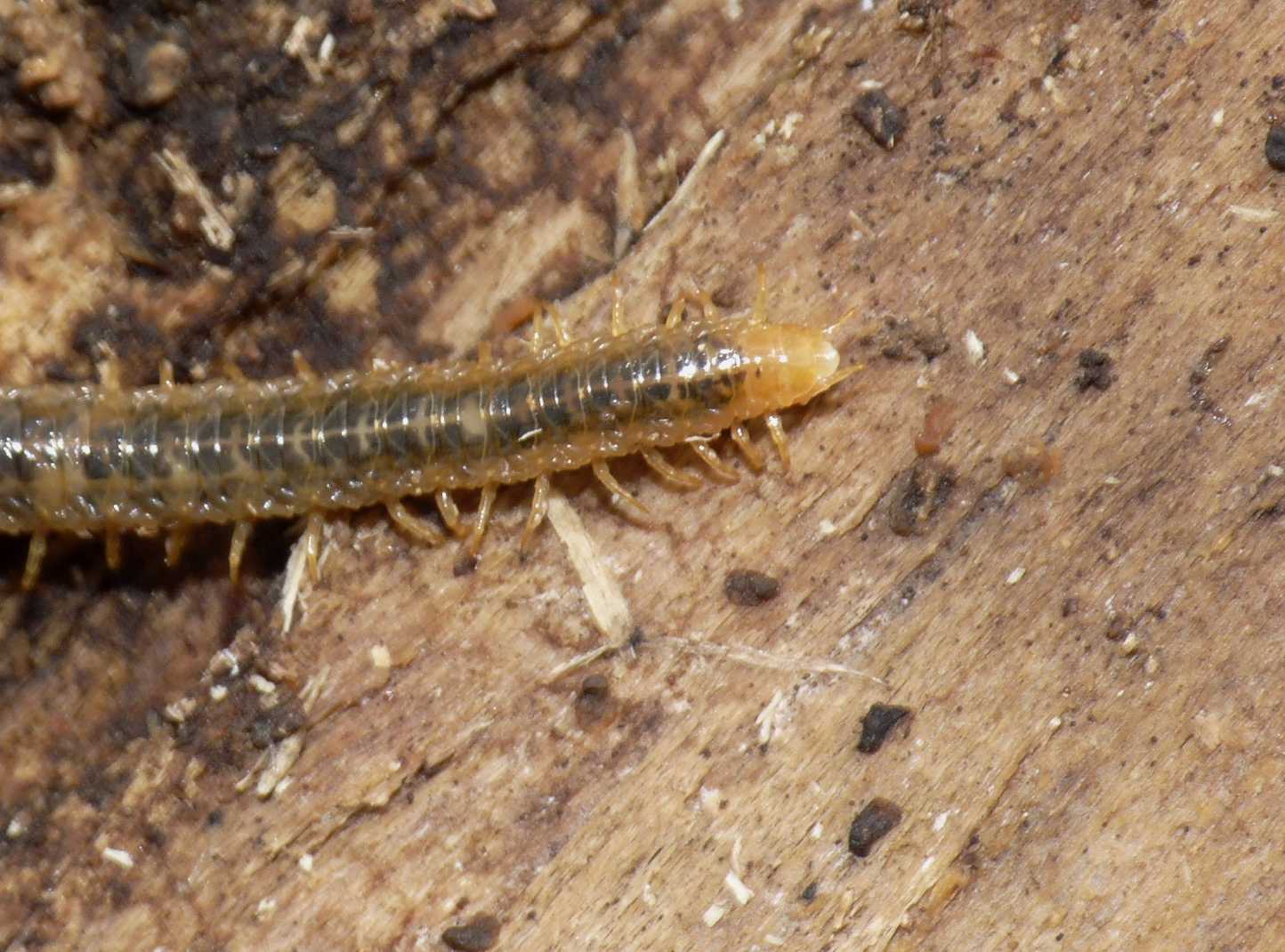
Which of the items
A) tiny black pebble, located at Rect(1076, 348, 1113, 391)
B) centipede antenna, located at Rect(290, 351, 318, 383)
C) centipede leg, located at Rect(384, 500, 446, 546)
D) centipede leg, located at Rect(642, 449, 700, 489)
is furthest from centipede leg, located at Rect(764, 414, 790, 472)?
centipede antenna, located at Rect(290, 351, 318, 383)

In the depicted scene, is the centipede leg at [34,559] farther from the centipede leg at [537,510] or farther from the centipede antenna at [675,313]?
the centipede antenna at [675,313]

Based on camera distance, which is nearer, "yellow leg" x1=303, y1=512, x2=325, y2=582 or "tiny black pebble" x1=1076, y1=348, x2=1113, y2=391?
"tiny black pebble" x1=1076, y1=348, x2=1113, y2=391

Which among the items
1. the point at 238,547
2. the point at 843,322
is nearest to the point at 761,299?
the point at 843,322

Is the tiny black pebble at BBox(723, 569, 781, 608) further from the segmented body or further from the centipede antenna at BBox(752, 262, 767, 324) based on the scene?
the centipede antenna at BBox(752, 262, 767, 324)

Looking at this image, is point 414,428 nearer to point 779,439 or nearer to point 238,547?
point 238,547

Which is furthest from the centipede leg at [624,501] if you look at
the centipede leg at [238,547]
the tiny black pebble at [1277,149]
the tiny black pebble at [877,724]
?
the tiny black pebble at [1277,149]
